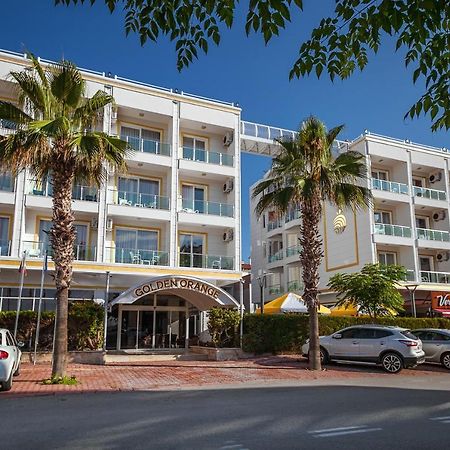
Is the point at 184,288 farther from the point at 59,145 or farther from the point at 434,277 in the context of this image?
the point at 434,277

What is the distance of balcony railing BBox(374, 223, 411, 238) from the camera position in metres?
35.4

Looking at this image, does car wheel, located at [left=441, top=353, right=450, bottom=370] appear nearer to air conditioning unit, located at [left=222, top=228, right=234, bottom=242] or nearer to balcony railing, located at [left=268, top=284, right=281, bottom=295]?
air conditioning unit, located at [left=222, top=228, right=234, bottom=242]

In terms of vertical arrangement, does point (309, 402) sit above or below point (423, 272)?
below

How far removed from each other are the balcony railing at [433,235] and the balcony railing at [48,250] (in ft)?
75.5

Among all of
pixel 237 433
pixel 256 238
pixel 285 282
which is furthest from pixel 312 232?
pixel 256 238

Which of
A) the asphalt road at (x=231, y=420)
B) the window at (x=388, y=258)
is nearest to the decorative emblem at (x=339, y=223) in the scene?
the window at (x=388, y=258)

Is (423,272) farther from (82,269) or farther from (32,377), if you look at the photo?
(32,377)

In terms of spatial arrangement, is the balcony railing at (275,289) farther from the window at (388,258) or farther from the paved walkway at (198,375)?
the paved walkway at (198,375)

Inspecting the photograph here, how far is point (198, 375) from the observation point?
55.5 feet

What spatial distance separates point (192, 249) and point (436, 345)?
15.3m

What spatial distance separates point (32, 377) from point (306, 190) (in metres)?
11.1

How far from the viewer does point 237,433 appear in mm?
7688

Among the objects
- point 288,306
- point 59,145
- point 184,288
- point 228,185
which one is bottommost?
point 288,306

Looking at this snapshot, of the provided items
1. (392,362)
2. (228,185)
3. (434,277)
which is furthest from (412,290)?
(392,362)
